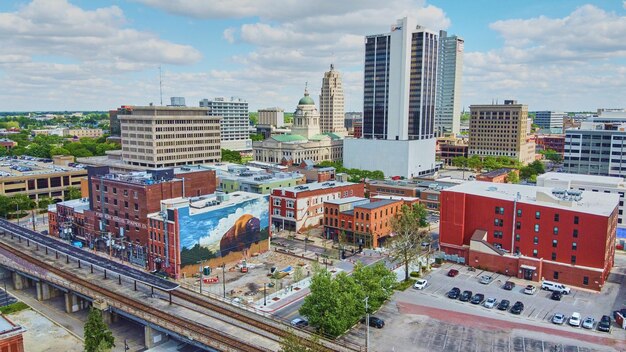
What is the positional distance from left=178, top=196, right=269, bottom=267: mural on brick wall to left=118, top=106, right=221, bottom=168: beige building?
255ft

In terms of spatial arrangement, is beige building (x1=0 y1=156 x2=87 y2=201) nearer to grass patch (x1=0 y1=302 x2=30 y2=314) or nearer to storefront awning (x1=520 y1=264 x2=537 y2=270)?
grass patch (x1=0 y1=302 x2=30 y2=314)

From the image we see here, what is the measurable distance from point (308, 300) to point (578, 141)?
407ft

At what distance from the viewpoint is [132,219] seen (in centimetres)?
8706

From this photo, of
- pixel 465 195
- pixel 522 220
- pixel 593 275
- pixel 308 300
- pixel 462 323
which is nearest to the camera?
pixel 308 300

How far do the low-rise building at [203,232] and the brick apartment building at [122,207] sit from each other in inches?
149


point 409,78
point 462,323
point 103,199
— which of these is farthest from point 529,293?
point 409,78

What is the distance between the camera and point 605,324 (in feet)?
198

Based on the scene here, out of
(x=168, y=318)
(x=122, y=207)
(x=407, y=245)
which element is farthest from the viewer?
(x=122, y=207)

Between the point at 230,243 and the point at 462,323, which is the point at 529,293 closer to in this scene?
the point at 462,323

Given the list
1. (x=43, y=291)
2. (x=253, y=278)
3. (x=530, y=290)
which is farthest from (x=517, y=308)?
(x=43, y=291)

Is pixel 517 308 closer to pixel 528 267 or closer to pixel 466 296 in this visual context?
pixel 466 296

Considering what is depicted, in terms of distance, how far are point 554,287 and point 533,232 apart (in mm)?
10237

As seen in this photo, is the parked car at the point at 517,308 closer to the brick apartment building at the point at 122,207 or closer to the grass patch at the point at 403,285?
the grass patch at the point at 403,285

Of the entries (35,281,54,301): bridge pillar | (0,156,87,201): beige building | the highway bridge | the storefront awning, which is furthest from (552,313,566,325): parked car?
(0,156,87,201): beige building
